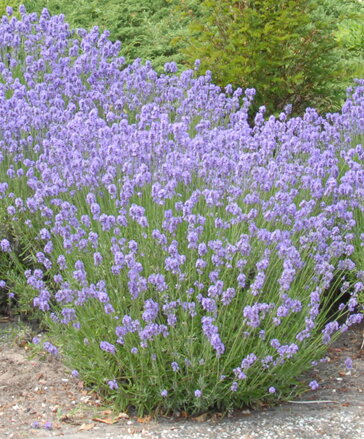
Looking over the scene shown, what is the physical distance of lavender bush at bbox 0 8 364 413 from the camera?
3209 mm

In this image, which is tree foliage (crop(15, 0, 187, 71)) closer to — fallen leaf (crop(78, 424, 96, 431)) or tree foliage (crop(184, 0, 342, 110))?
tree foliage (crop(184, 0, 342, 110))

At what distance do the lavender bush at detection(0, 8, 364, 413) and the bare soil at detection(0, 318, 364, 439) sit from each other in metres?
0.10

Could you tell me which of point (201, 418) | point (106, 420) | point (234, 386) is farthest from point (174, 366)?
point (106, 420)

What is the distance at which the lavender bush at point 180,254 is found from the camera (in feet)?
10.5

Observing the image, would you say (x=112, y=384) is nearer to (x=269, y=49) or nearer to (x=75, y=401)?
(x=75, y=401)

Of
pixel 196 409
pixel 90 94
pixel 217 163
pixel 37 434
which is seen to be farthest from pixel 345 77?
pixel 37 434

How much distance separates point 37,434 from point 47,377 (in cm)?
59

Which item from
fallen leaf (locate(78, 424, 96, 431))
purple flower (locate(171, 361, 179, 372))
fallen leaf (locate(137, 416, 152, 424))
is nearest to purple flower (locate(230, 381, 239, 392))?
purple flower (locate(171, 361, 179, 372))

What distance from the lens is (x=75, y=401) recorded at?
3.60 meters

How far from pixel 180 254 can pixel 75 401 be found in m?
0.94

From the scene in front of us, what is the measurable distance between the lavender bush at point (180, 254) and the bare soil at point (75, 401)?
100 millimetres

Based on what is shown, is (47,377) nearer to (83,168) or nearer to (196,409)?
(196,409)

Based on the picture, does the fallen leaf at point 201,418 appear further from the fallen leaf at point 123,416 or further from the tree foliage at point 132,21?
the tree foliage at point 132,21

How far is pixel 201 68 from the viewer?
661 centimetres
